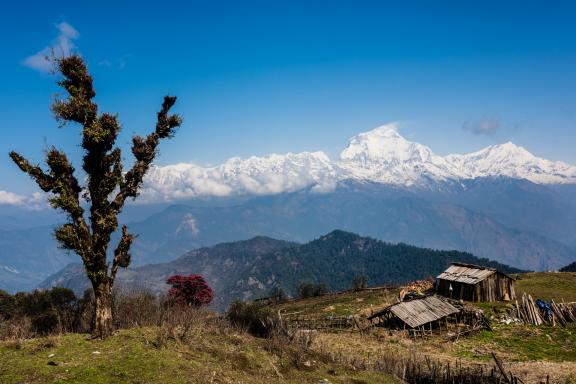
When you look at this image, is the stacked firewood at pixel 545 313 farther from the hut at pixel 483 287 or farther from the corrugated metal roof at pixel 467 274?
the corrugated metal roof at pixel 467 274

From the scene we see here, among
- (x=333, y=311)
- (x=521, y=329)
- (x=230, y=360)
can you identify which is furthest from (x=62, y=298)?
(x=521, y=329)

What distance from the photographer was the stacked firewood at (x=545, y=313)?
142 feet

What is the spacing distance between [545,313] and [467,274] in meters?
14.6

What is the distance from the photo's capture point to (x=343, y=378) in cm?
2267

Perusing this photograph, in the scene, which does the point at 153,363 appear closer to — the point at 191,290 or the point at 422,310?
the point at 422,310

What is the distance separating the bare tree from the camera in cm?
2217

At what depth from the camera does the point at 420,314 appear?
4466 cm

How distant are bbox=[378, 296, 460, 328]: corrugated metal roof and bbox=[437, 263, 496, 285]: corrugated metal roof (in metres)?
10.8

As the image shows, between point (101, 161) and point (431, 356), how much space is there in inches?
1078

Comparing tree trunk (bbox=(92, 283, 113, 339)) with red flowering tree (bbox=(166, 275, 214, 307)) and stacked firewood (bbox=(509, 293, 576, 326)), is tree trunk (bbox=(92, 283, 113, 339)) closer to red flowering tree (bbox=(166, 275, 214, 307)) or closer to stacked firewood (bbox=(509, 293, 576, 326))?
stacked firewood (bbox=(509, 293, 576, 326))

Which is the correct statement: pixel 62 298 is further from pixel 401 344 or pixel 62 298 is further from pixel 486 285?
pixel 486 285

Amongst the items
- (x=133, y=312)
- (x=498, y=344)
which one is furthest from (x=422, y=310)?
(x=133, y=312)

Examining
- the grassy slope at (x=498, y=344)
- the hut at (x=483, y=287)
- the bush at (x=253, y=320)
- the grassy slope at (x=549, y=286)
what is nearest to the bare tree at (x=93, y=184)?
the bush at (x=253, y=320)

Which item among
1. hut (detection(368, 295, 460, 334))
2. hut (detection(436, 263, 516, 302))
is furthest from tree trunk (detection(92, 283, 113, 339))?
hut (detection(436, 263, 516, 302))
